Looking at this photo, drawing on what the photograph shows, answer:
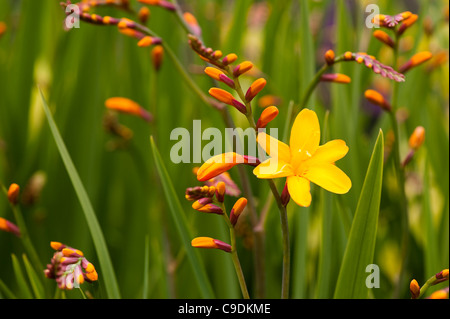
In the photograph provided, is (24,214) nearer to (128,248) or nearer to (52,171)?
(52,171)

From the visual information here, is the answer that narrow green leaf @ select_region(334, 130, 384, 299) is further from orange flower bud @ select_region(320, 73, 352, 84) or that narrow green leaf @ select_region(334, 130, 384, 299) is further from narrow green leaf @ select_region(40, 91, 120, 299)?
narrow green leaf @ select_region(40, 91, 120, 299)

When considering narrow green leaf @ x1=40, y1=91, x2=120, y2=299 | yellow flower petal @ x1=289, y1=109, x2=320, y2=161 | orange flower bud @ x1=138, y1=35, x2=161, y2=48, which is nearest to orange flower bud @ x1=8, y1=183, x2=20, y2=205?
narrow green leaf @ x1=40, y1=91, x2=120, y2=299

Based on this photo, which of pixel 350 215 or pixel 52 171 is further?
pixel 52 171

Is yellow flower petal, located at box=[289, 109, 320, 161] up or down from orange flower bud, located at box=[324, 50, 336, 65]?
down

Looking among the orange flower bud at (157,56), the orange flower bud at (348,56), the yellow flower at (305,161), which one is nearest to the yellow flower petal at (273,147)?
the yellow flower at (305,161)
